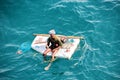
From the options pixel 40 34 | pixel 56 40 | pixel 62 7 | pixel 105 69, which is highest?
pixel 62 7

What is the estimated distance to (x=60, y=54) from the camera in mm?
15211

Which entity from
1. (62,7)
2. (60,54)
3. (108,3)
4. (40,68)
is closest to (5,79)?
(40,68)

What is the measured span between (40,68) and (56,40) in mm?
2095

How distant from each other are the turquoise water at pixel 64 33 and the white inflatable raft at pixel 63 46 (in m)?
0.36

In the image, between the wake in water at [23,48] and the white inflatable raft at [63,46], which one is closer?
the white inflatable raft at [63,46]

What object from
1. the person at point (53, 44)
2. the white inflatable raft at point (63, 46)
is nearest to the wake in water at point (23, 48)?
the white inflatable raft at point (63, 46)

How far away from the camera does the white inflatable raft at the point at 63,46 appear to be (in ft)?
49.9

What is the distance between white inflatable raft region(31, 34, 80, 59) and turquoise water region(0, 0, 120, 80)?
0.36 metres

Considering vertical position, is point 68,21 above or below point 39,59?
above

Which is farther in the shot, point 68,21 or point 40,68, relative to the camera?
point 68,21

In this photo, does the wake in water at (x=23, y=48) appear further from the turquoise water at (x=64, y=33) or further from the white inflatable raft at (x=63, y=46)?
the white inflatable raft at (x=63, y=46)

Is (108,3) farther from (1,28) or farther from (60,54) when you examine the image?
(1,28)

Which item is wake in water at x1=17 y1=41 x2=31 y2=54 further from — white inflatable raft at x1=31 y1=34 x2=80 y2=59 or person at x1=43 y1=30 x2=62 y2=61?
person at x1=43 y1=30 x2=62 y2=61

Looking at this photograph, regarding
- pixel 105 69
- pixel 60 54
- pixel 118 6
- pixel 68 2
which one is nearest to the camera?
pixel 105 69
